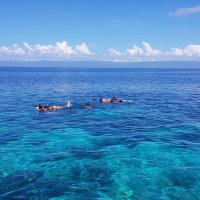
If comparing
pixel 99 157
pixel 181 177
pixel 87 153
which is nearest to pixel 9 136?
pixel 87 153

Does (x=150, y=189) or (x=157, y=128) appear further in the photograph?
(x=157, y=128)

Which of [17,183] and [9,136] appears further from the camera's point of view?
[9,136]

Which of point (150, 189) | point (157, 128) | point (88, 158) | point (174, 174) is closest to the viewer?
point (150, 189)

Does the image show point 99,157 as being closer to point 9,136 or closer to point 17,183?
point 17,183

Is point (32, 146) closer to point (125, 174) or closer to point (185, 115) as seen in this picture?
point (125, 174)

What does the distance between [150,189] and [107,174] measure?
13.6ft

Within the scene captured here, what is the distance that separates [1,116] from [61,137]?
17577 millimetres

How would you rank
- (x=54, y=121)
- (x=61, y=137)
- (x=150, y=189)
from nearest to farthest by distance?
(x=150, y=189), (x=61, y=137), (x=54, y=121)

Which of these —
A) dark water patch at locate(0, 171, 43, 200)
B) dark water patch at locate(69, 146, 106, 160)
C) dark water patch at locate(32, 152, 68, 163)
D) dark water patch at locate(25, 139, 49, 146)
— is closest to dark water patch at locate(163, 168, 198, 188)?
dark water patch at locate(69, 146, 106, 160)

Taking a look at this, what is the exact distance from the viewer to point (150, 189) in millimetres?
18391

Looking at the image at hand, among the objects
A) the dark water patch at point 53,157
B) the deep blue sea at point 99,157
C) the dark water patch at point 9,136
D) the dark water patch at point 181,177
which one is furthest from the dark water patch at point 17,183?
the dark water patch at point 181,177

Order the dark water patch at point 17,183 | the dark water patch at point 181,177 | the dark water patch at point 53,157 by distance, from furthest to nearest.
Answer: the dark water patch at point 53,157, the dark water patch at point 181,177, the dark water patch at point 17,183

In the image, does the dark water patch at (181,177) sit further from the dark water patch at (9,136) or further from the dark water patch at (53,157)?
the dark water patch at (9,136)

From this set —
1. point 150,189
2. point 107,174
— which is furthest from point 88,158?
point 150,189
